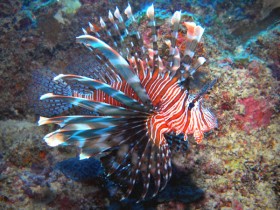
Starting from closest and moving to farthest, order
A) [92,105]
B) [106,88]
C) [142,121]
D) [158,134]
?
[106,88] < [92,105] < [142,121] < [158,134]

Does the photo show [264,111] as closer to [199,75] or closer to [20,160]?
[199,75]

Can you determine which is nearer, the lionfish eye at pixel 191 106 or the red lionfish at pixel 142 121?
the red lionfish at pixel 142 121

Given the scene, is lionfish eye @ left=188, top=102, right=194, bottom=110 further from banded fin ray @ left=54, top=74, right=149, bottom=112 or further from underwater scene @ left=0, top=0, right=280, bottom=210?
banded fin ray @ left=54, top=74, right=149, bottom=112

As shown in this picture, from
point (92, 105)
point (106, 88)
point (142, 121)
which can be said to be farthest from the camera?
point (142, 121)

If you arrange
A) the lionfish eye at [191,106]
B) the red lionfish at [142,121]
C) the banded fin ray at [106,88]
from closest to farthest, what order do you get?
the banded fin ray at [106,88] → the red lionfish at [142,121] → the lionfish eye at [191,106]

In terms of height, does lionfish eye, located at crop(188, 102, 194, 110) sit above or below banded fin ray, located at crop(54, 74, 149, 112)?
above

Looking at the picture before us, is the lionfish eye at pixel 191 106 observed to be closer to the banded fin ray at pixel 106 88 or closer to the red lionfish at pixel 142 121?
the red lionfish at pixel 142 121

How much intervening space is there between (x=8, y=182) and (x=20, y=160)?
42 centimetres

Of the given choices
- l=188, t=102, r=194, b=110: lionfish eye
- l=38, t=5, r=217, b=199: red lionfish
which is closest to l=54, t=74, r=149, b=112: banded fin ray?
l=38, t=5, r=217, b=199: red lionfish

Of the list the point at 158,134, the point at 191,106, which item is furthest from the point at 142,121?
the point at 191,106

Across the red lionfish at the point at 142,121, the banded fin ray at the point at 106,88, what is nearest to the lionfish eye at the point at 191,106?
the red lionfish at the point at 142,121

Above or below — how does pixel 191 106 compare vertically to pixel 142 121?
above

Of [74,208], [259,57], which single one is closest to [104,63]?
[74,208]

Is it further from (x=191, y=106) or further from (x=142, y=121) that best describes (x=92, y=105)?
(x=191, y=106)
